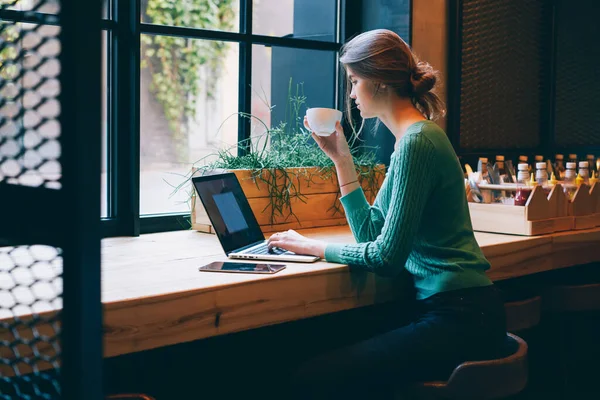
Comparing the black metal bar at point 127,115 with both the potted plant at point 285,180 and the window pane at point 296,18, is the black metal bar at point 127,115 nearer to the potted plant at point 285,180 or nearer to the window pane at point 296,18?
the potted plant at point 285,180

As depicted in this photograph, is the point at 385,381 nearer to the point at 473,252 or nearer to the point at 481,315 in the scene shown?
the point at 481,315

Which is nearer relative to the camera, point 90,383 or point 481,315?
point 90,383

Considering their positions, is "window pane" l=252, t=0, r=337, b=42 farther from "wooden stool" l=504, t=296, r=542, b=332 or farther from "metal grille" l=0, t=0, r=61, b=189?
"metal grille" l=0, t=0, r=61, b=189

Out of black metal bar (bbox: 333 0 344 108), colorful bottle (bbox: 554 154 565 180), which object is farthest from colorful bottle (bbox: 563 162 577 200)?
black metal bar (bbox: 333 0 344 108)

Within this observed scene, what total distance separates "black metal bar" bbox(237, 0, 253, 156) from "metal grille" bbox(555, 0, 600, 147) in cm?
173

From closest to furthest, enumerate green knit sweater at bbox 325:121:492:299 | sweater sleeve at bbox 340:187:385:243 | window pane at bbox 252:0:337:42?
green knit sweater at bbox 325:121:492:299 < sweater sleeve at bbox 340:187:385:243 < window pane at bbox 252:0:337:42

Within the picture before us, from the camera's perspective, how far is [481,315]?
1.75 meters

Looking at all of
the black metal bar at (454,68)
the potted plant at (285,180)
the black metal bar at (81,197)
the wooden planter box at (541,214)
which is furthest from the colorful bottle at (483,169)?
the black metal bar at (81,197)

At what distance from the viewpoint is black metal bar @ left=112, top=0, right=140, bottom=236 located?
2.30 metres

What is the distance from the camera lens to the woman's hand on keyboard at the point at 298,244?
1854 millimetres

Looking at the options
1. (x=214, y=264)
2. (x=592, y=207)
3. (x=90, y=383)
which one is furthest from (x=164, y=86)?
(x=90, y=383)

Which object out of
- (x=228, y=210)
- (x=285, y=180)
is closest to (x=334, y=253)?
(x=228, y=210)

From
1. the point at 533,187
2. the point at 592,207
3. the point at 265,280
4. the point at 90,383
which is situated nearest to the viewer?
the point at 90,383

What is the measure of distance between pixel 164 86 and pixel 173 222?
46 centimetres
